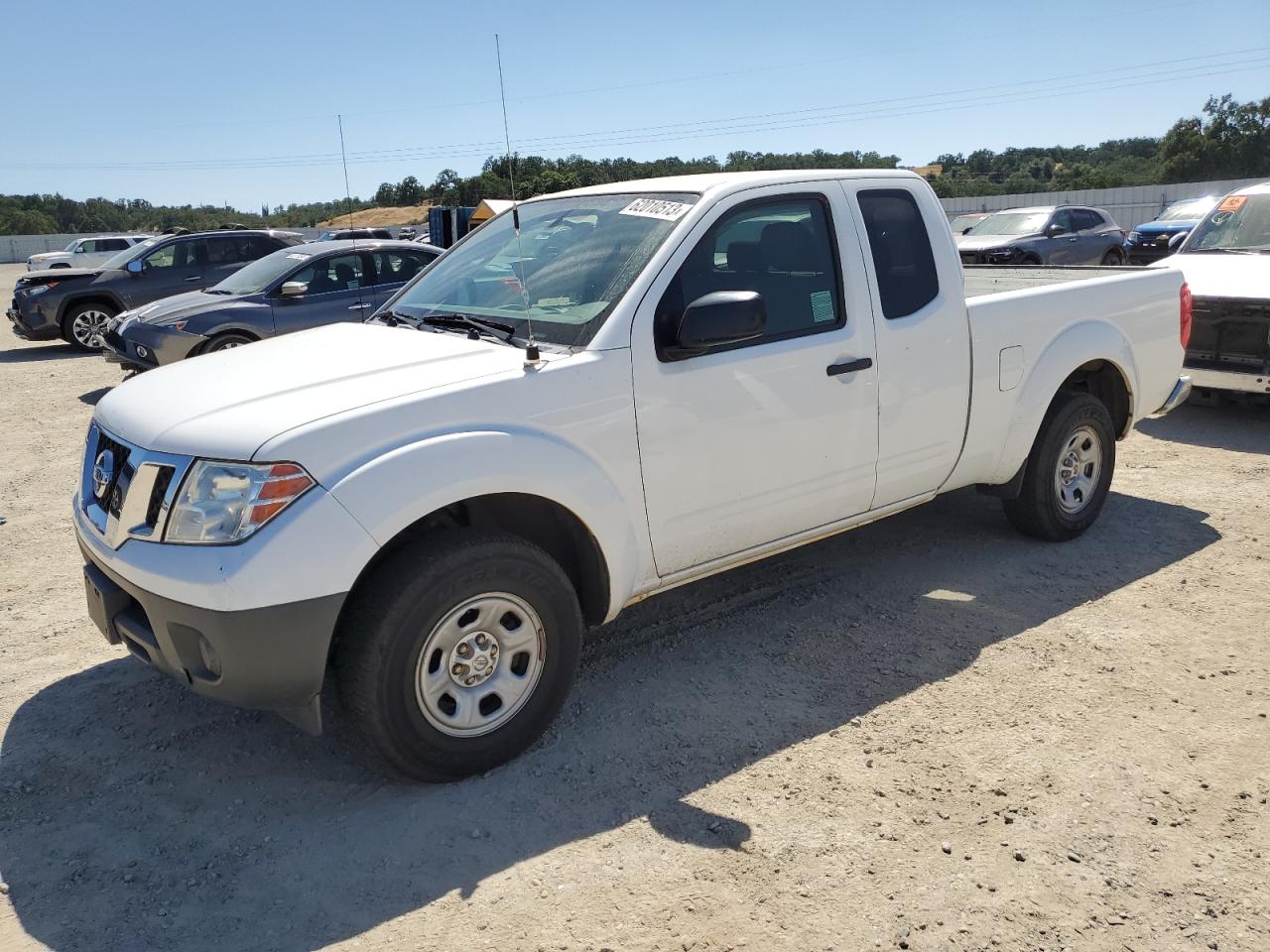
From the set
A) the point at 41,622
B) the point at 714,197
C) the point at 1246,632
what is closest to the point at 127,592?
the point at 41,622

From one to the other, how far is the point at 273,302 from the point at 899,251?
26.0 feet

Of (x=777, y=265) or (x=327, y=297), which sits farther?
(x=327, y=297)

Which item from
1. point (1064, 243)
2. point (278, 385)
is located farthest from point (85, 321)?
point (1064, 243)

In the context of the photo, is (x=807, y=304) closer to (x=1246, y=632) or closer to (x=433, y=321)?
(x=433, y=321)

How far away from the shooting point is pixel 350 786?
Answer: 3.53 m

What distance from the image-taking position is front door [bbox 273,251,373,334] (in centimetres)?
1069

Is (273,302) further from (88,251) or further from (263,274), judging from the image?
(88,251)

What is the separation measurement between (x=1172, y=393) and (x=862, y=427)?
9.31ft

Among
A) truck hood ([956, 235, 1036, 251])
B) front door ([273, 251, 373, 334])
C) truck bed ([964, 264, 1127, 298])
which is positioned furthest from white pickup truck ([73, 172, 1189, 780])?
truck hood ([956, 235, 1036, 251])

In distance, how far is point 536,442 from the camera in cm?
343

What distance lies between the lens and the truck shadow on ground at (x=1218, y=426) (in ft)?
26.0

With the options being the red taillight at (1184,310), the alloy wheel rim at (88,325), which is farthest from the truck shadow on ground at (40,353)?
the red taillight at (1184,310)

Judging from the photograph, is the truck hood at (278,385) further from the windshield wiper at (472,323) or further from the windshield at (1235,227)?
the windshield at (1235,227)

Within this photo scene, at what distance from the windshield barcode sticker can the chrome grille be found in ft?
6.48
